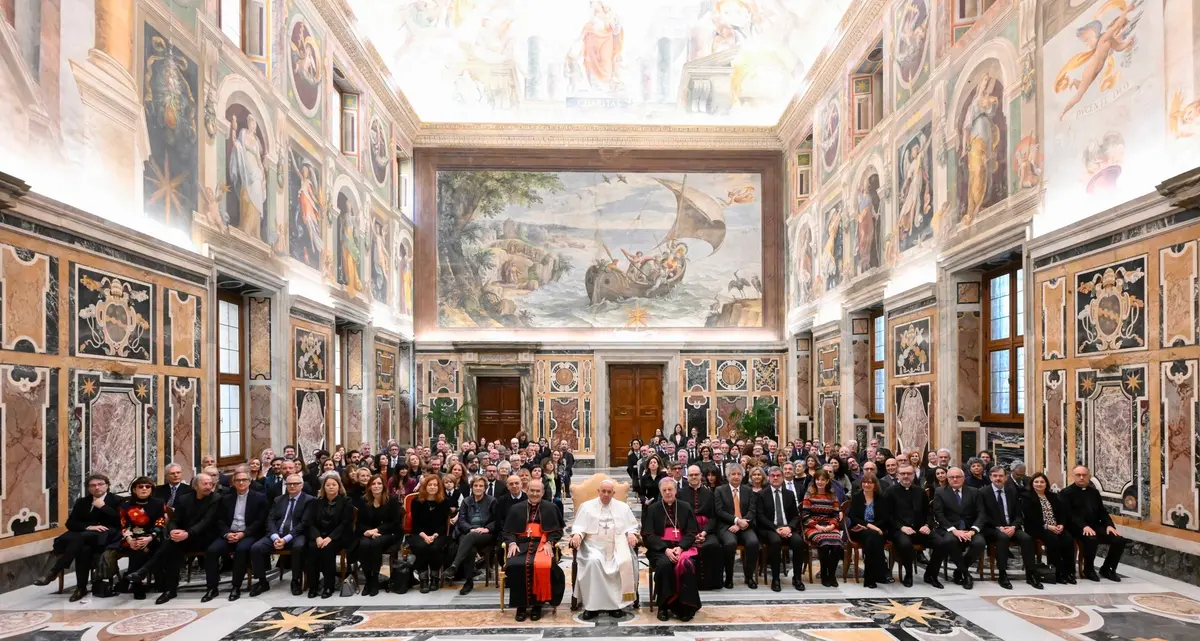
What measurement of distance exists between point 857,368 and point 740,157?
30.0ft

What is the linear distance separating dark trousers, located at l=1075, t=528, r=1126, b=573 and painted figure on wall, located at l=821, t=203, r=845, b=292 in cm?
1066

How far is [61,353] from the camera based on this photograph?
848 centimetres

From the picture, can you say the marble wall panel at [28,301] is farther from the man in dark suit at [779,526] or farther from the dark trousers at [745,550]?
the man in dark suit at [779,526]

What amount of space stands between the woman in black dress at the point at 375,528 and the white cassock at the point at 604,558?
2199 millimetres

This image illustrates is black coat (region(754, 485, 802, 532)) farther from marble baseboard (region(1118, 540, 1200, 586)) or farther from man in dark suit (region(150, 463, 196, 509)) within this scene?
man in dark suit (region(150, 463, 196, 509))

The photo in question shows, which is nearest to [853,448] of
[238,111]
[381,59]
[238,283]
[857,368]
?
[857,368]

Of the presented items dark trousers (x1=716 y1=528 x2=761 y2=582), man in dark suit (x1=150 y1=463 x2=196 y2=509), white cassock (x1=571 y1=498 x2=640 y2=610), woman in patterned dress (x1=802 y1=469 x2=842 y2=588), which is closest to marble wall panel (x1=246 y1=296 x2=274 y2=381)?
man in dark suit (x1=150 y1=463 x2=196 y2=509)

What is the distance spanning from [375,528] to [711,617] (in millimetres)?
4009

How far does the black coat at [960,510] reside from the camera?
9117mm

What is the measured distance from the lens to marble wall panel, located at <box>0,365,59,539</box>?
7.73 m

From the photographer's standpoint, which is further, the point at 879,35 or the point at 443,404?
the point at 443,404

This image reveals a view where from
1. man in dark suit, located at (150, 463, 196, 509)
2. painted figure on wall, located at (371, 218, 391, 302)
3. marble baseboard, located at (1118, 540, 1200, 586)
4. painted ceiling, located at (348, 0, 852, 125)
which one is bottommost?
marble baseboard, located at (1118, 540, 1200, 586)

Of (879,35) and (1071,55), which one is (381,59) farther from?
(1071,55)

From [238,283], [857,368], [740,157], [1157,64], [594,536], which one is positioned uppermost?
[740,157]
